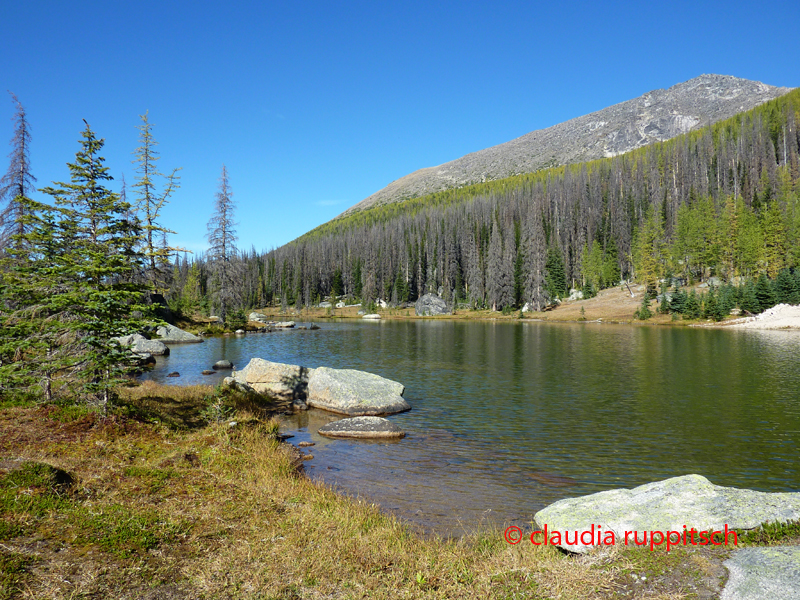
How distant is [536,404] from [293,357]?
69.9ft

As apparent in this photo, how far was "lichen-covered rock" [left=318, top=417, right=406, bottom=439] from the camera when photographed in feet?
52.8

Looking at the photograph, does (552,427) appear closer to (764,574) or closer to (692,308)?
(764,574)

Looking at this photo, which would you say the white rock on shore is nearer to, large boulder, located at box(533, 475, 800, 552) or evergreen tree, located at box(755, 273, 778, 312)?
evergreen tree, located at box(755, 273, 778, 312)

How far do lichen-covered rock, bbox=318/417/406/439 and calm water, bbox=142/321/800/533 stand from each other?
62cm

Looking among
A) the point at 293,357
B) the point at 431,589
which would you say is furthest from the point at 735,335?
the point at 431,589

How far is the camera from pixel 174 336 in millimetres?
45000

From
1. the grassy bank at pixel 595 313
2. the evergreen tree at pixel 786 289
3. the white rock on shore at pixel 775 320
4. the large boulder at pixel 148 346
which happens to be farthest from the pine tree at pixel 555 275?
the large boulder at pixel 148 346

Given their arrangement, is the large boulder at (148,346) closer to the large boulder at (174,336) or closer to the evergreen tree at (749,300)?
the large boulder at (174,336)

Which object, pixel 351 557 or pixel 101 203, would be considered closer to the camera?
pixel 351 557

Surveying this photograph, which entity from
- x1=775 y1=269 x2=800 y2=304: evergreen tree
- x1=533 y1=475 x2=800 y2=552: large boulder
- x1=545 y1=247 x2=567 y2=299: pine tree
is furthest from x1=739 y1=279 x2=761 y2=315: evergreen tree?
x1=533 y1=475 x2=800 y2=552: large boulder

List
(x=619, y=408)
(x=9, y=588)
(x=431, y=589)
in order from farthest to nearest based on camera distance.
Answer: (x=619, y=408) → (x=431, y=589) → (x=9, y=588)

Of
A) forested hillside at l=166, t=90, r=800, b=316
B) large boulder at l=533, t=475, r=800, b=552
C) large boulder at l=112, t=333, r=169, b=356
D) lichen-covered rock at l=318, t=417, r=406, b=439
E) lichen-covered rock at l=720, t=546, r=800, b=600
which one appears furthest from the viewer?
forested hillside at l=166, t=90, r=800, b=316

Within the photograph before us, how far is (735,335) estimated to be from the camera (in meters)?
47.7

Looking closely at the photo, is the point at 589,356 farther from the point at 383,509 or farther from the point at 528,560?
the point at 528,560
